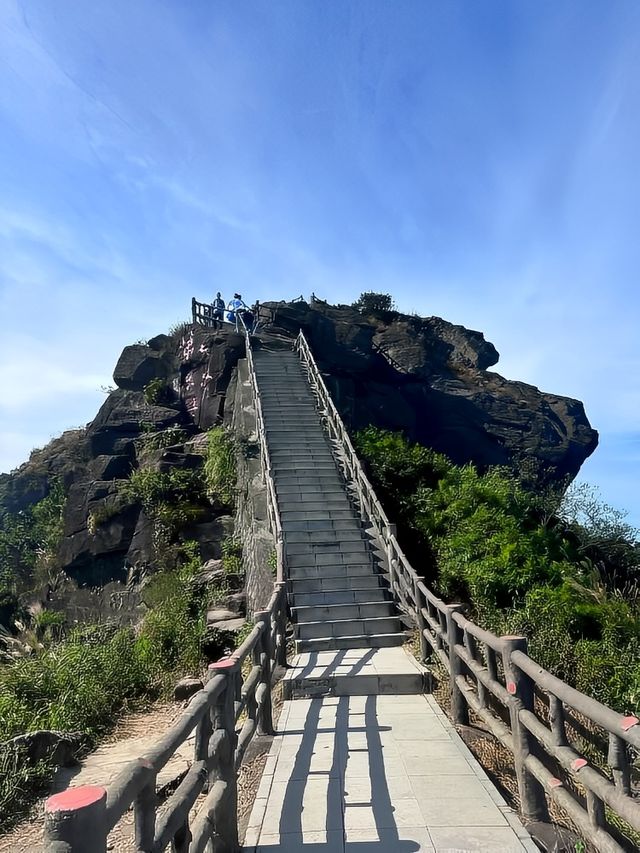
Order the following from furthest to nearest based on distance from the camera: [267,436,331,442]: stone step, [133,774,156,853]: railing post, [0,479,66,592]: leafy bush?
[0,479,66,592]: leafy bush → [267,436,331,442]: stone step → [133,774,156,853]: railing post

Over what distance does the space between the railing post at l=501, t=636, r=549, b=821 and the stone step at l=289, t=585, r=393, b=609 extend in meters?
5.67

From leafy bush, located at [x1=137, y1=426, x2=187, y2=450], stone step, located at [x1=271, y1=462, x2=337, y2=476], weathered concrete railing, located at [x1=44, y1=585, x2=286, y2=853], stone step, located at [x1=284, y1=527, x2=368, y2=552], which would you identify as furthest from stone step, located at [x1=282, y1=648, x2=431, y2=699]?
leafy bush, located at [x1=137, y1=426, x2=187, y2=450]

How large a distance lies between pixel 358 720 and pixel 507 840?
2583 millimetres

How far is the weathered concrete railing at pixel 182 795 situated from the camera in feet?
5.65

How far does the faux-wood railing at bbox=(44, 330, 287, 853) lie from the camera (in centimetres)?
173

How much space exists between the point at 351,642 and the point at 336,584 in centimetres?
158

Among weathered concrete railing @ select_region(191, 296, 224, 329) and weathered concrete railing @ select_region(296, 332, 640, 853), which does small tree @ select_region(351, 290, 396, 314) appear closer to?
weathered concrete railing @ select_region(191, 296, 224, 329)

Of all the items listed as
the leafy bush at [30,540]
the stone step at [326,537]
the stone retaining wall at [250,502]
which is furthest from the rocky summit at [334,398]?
the stone step at [326,537]

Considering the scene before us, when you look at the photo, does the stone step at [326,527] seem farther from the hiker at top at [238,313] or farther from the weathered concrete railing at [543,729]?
the hiker at top at [238,313]

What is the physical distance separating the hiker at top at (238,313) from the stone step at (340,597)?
1866 centimetres

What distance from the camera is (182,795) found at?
263cm

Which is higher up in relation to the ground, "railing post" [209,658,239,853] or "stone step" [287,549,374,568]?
"stone step" [287,549,374,568]

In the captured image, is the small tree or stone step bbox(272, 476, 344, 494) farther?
the small tree

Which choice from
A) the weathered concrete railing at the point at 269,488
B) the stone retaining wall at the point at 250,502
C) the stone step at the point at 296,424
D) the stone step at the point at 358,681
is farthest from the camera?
the stone step at the point at 296,424
